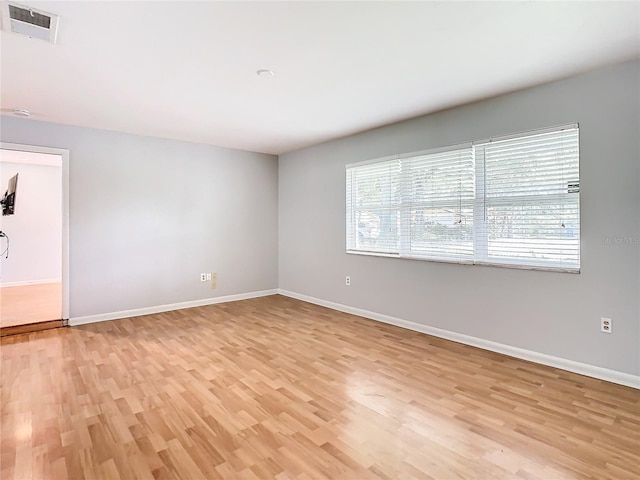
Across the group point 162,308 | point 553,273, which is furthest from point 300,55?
point 162,308

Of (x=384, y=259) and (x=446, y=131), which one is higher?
(x=446, y=131)

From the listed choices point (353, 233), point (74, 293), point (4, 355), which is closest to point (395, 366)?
point (353, 233)

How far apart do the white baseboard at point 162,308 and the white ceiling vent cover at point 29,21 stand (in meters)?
3.36

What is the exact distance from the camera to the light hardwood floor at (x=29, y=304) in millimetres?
4363

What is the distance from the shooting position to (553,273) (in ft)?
9.70

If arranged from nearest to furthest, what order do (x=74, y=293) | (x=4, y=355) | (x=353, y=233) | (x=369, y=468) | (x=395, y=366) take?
(x=369, y=468) < (x=395, y=366) < (x=4, y=355) < (x=74, y=293) < (x=353, y=233)

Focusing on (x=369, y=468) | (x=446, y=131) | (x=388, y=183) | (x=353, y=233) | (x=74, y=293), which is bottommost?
(x=369, y=468)

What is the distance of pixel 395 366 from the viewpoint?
9.82 ft

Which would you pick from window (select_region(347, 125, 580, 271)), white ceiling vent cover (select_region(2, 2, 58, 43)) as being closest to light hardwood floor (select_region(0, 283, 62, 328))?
white ceiling vent cover (select_region(2, 2, 58, 43))

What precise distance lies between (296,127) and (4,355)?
3.86 metres

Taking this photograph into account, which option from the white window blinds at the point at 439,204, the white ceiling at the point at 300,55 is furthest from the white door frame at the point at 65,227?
the white window blinds at the point at 439,204

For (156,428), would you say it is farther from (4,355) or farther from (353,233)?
(353,233)

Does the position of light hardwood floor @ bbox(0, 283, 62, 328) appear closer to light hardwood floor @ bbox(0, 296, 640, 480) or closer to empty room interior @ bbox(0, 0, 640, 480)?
empty room interior @ bbox(0, 0, 640, 480)

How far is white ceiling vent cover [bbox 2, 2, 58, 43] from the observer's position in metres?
1.94
